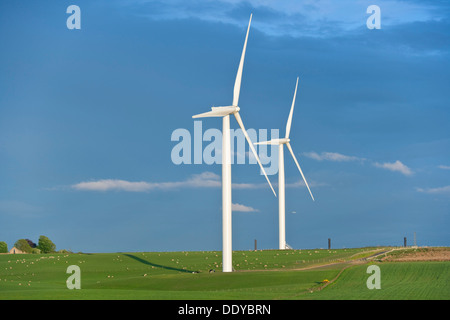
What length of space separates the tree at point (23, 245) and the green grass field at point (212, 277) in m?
38.4

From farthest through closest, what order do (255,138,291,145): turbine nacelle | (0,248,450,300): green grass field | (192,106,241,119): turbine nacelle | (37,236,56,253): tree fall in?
(37,236,56,253): tree < (255,138,291,145): turbine nacelle < (192,106,241,119): turbine nacelle < (0,248,450,300): green grass field

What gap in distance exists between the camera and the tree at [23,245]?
477 feet

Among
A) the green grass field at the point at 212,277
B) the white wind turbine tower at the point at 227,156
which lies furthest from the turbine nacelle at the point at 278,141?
the white wind turbine tower at the point at 227,156

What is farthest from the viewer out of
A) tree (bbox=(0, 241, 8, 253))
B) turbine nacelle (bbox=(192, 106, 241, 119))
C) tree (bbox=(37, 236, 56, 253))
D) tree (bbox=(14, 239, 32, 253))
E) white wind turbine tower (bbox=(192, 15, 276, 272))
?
tree (bbox=(37, 236, 56, 253))

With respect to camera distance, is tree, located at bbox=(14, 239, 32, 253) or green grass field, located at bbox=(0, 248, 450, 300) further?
tree, located at bbox=(14, 239, 32, 253)

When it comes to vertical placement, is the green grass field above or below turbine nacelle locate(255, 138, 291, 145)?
below

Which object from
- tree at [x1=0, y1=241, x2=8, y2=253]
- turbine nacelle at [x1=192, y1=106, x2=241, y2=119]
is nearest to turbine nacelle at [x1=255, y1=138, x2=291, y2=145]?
turbine nacelle at [x1=192, y1=106, x2=241, y2=119]

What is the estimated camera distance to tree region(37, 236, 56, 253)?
149500 millimetres

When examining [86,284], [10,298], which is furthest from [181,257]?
[10,298]

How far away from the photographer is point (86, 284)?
68.1 metres

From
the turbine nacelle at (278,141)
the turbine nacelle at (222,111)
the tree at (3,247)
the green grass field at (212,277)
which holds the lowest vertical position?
the green grass field at (212,277)

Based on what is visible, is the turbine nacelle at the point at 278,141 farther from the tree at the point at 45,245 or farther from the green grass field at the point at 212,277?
the tree at the point at 45,245

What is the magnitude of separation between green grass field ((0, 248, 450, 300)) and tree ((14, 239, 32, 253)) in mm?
38407

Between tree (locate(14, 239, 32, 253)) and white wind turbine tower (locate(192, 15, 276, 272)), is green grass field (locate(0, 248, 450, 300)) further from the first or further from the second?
tree (locate(14, 239, 32, 253))
